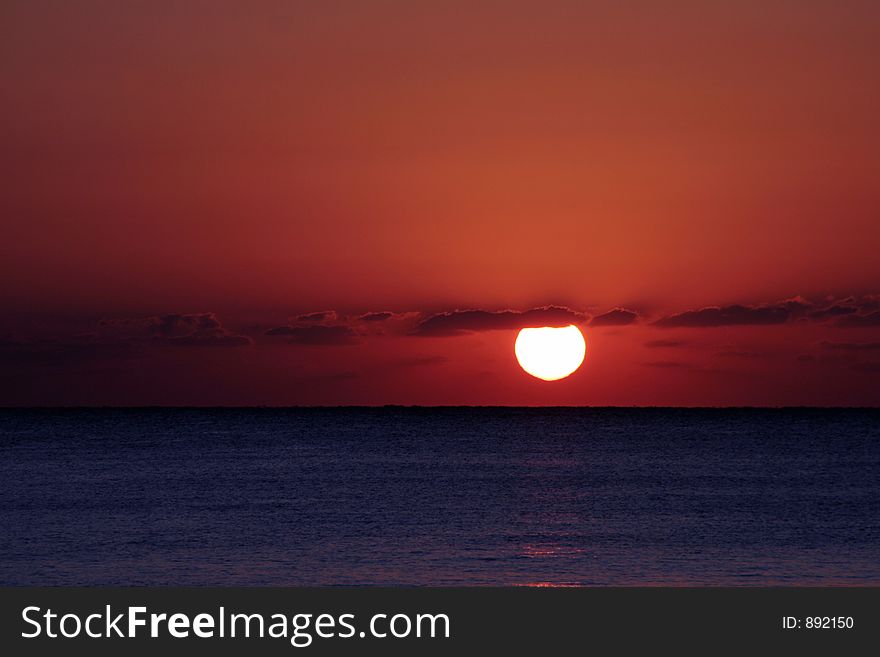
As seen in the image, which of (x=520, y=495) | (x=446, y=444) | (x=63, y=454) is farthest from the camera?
(x=446, y=444)

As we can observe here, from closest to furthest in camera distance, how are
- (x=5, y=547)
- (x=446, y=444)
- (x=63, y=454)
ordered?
(x=5, y=547), (x=63, y=454), (x=446, y=444)

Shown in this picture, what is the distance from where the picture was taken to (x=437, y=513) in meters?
50.9

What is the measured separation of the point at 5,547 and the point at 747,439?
328 feet

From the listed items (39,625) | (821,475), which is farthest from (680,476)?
(39,625)

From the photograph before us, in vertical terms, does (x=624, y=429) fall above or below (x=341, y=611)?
above

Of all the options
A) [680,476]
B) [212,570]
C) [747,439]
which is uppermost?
[747,439]

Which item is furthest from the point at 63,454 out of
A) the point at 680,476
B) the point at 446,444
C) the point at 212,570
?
the point at 212,570

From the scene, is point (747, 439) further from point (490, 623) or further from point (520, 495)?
point (490, 623)

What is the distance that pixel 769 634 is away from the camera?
21.5 meters

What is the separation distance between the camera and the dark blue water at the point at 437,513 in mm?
32750

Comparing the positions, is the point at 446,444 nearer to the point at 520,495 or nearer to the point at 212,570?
the point at 520,495

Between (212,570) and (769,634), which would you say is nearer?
(769,634)

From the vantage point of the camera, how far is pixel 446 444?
117500mm

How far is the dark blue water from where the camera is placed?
107 feet
